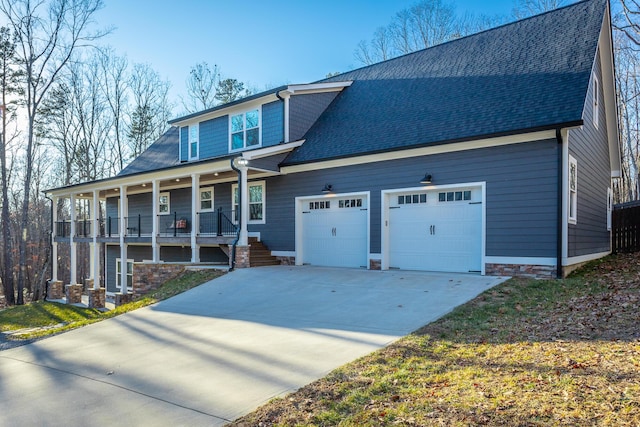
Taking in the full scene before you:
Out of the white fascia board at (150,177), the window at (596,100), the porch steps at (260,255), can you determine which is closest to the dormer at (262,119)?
the white fascia board at (150,177)

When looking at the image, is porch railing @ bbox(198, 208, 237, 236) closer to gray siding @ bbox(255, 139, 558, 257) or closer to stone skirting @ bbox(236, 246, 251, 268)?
stone skirting @ bbox(236, 246, 251, 268)

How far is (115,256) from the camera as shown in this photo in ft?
71.4

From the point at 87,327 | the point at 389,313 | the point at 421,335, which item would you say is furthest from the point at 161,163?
the point at 421,335

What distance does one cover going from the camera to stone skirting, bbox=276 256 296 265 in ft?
45.8

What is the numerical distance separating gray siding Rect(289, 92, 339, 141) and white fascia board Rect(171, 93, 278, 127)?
0.74m

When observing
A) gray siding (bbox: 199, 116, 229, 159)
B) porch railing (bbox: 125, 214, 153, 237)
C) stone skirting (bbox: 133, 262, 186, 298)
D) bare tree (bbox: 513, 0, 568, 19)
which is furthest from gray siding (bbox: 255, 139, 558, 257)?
bare tree (bbox: 513, 0, 568, 19)

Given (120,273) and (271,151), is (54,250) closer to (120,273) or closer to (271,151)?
(120,273)

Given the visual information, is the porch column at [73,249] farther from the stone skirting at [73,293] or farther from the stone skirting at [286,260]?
the stone skirting at [286,260]

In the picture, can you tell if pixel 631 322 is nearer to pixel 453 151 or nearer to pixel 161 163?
pixel 453 151

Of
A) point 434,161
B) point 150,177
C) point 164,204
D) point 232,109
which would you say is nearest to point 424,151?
point 434,161

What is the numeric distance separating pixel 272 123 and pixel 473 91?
6585 millimetres

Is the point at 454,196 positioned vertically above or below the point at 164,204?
above

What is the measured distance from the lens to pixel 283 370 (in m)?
5.04

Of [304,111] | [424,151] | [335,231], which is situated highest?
[304,111]
